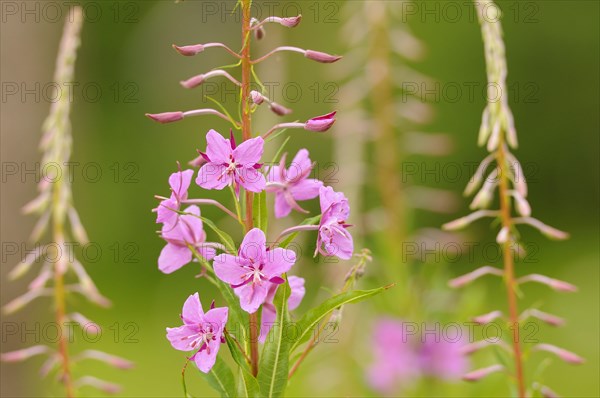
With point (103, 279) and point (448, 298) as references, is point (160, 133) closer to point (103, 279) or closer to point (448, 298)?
point (103, 279)

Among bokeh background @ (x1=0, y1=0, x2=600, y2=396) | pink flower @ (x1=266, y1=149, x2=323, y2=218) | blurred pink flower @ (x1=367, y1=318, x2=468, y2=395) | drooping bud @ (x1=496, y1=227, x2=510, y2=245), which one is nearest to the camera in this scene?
pink flower @ (x1=266, y1=149, x2=323, y2=218)

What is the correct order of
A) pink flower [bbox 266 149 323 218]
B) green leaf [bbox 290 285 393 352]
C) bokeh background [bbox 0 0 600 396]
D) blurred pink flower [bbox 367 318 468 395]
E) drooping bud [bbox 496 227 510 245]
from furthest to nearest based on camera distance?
bokeh background [bbox 0 0 600 396] → blurred pink flower [bbox 367 318 468 395] → drooping bud [bbox 496 227 510 245] → pink flower [bbox 266 149 323 218] → green leaf [bbox 290 285 393 352]

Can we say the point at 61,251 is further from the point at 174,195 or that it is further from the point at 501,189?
the point at 501,189

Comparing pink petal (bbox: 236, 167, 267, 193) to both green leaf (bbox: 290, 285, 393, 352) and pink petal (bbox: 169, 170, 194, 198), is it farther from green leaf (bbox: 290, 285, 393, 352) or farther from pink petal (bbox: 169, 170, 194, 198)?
green leaf (bbox: 290, 285, 393, 352)

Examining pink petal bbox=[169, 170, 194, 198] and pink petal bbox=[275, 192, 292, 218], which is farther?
pink petal bbox=[275, 192, 292, 218]

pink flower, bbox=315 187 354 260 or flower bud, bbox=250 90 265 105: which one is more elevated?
flower bud, bbox=250 90 265 105

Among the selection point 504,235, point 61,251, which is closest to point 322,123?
point 504,235

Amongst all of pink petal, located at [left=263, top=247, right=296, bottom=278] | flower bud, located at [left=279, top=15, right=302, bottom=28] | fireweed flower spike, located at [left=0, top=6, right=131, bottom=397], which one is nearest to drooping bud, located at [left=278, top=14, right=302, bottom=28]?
flower bud, located at [left=279, top=15, right=302, bottom=28]

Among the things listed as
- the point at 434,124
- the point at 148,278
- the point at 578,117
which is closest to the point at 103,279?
the point at 148,278
